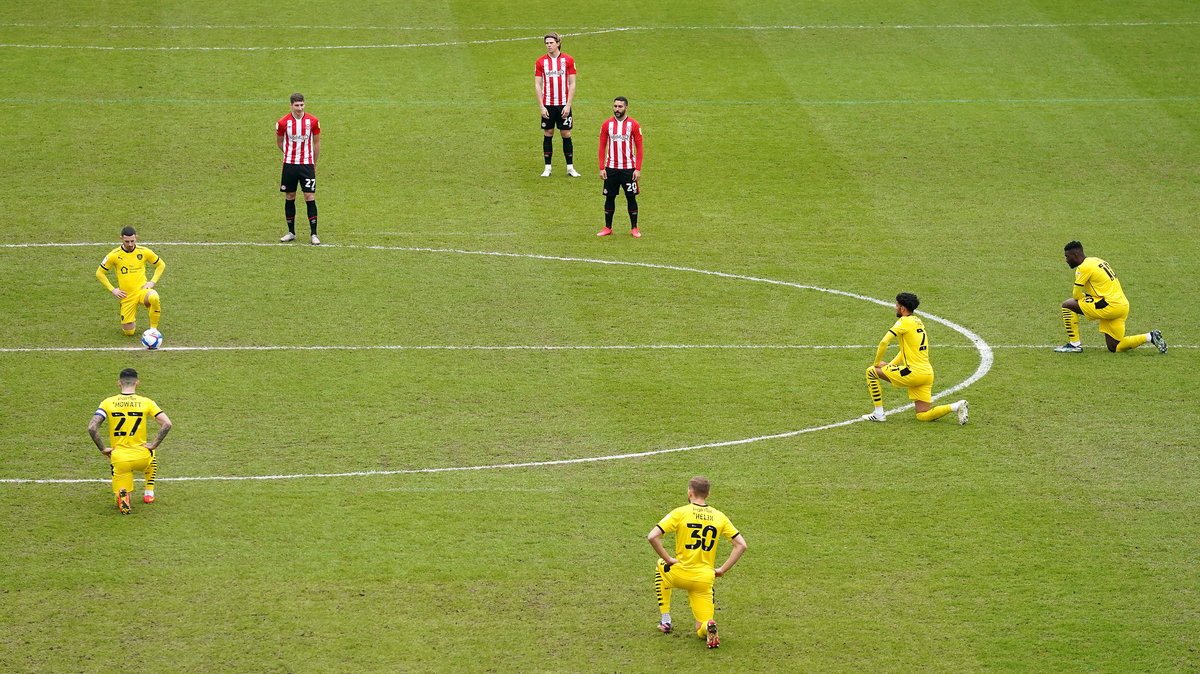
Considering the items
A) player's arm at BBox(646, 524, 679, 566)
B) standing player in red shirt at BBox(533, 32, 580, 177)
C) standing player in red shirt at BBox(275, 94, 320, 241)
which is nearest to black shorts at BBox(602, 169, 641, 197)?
standing player in red shirt at BBox(533, 32, 580, 177)

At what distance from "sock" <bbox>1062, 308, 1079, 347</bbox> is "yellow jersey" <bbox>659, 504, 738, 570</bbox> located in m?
10.2

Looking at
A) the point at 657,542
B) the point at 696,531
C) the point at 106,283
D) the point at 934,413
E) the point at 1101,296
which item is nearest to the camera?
the point at 657,542

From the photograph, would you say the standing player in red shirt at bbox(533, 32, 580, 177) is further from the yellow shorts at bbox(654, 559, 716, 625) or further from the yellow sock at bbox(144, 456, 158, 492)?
the yellow shorts at bbox(654, 559, 716, 625)

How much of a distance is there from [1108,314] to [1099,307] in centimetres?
16

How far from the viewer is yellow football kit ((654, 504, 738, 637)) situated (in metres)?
12.4

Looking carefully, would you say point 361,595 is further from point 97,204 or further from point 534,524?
point 97,204

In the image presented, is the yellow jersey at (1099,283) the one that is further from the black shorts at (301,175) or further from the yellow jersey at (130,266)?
the yellow jersey at (130,266)

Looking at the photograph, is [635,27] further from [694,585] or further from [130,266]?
[694,585]

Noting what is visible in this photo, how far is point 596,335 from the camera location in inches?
839

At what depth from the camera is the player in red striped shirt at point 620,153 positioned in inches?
985

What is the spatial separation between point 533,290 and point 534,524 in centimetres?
861

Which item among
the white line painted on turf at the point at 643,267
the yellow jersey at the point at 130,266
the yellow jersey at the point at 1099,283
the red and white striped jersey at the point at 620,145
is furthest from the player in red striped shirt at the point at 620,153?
the yellow jersey at the point at 130,266

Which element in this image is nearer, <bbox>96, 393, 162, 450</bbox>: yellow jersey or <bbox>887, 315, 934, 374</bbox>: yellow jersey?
<bbox>96, 393, 162, 450</bbox>: yellow jersey

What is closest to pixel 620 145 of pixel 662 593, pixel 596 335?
pixel 596 335
